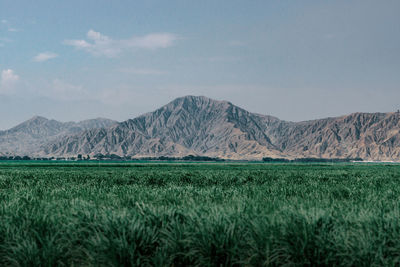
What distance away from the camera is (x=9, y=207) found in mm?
13141

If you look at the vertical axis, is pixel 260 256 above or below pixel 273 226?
below

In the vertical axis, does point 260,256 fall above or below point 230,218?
below

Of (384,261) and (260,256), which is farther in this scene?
(260,256)

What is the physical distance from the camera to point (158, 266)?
899 centimetres

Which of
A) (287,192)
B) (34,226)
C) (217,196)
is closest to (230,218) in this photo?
(34,226)

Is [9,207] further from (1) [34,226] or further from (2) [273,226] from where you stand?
(2) [273,226]

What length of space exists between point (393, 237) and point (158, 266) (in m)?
5.39

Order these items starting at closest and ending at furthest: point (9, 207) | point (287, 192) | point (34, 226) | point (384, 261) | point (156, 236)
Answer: point (384, 261), point (156, 236), point (34, 226), point (9, 207), point (287, 192)

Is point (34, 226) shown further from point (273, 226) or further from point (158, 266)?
point (273, 226)

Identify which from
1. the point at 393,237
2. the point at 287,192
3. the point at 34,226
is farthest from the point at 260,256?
the point at 287,192

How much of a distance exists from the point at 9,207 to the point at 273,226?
866cm

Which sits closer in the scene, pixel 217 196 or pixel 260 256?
pixel 260 256

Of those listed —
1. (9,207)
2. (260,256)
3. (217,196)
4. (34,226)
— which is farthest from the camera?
(217,196)

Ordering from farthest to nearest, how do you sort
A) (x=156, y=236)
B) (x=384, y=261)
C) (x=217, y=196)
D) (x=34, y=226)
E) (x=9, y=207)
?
(x=217, y=196) < (x=9, y=207) < (x=34, y=226) < (x=156, y=236) < (x=384, y=261)
